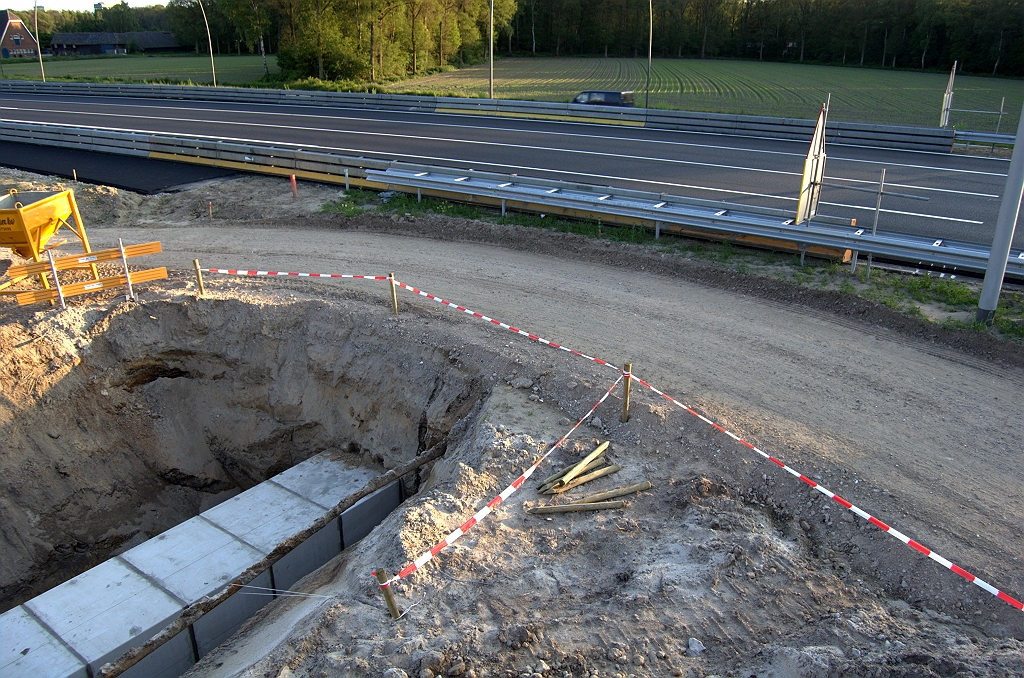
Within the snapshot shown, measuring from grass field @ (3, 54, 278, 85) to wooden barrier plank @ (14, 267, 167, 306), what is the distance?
161 ft

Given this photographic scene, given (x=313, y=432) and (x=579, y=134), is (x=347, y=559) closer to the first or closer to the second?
(x=313, y=432)

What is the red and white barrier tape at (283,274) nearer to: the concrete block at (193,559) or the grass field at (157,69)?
the concrete block at (193,559)

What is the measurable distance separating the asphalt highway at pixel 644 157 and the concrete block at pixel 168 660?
12.5m

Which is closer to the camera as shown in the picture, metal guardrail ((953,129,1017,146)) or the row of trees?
metal guardrail ((953,129,1017,146))

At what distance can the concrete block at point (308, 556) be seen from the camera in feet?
29.4

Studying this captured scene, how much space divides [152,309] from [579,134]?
56.4 feet

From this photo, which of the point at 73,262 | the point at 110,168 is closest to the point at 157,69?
the point at 110,168

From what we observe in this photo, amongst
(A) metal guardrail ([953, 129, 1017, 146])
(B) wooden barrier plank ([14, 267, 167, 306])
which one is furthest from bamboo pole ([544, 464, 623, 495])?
(A) metal guardrail ([953, 129, 1017, 146])

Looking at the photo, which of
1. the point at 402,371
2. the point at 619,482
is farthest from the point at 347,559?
the point at 402,371

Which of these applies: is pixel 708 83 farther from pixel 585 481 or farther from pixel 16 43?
pixel 16 43

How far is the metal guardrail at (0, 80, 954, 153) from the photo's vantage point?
872 inches

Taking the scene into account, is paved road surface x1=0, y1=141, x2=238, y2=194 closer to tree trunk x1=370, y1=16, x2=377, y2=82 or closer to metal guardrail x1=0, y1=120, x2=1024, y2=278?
metal guardrail x1=0, y1=120, x2=1024, y2=278

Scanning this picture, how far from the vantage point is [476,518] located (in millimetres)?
6879

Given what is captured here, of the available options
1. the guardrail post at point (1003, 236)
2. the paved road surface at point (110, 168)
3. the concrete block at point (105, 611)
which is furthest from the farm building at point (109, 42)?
the guardrail post at point (1003, 236)
